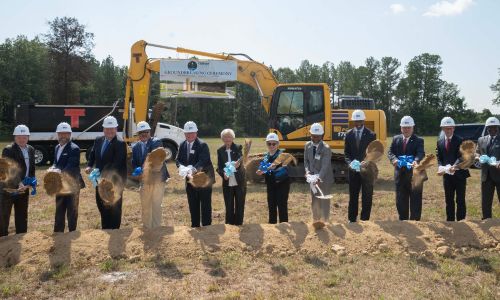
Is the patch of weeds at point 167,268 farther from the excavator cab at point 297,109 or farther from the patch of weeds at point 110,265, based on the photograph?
the excavator cab at point 297,109

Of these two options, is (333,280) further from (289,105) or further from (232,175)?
(289,105)

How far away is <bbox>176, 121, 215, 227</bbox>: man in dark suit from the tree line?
115ft

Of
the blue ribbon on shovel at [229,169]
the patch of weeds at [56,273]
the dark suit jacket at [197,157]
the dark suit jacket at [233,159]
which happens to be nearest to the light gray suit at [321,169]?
the dark suit jacket at [233,159]

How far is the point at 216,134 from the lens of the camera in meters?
64.2

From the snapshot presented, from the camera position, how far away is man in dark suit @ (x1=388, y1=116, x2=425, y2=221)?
705cm

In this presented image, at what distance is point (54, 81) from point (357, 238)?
4603 centimetres

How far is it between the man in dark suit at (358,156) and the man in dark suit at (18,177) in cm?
492

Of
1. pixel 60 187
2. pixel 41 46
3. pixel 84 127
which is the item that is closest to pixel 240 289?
pixel 60 187

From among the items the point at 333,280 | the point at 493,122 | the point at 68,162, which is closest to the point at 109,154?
the point at 68,162

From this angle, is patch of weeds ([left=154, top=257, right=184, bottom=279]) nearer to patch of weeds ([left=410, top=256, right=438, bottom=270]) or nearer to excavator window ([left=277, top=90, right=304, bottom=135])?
patch of weeds ([left=410, top=256, right=438, bottom=270])

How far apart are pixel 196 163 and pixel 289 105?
6.03 meters

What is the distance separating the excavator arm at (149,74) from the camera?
41.9 ft

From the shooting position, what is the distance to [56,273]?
5.43 meters

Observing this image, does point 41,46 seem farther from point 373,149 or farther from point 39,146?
point 373,149
